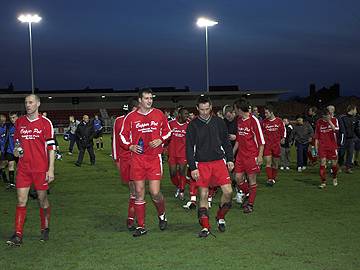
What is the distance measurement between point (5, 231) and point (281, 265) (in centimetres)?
471

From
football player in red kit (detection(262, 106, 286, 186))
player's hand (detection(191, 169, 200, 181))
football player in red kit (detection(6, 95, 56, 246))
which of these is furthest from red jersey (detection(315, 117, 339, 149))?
football player in red kit (detection(6, 95, 56, 246))

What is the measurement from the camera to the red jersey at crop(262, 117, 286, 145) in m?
14.3

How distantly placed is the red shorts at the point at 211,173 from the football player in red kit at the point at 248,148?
214cm

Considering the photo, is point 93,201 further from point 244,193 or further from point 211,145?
point 211,145

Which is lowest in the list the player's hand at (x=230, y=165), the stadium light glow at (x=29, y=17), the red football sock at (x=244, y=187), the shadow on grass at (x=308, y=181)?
the shadow on grass at (x=308, y=181)

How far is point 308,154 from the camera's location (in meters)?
18.9

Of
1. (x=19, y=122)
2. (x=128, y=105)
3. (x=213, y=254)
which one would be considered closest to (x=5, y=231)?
(x=19, y=122)

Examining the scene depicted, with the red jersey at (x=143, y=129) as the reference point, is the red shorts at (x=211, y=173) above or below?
below

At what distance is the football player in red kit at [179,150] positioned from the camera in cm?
1144

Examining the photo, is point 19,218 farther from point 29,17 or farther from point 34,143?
point 29,17

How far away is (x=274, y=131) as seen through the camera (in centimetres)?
1429

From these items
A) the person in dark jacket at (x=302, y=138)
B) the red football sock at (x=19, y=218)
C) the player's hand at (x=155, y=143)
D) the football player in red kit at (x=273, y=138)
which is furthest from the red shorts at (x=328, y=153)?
the red football sock at (x=19, y=218)

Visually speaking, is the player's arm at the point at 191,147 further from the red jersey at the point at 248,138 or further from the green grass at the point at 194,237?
the red jersey at the point at 248,138

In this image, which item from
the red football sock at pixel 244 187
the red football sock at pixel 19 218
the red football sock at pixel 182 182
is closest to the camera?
the red football sock at pixel 19 218
